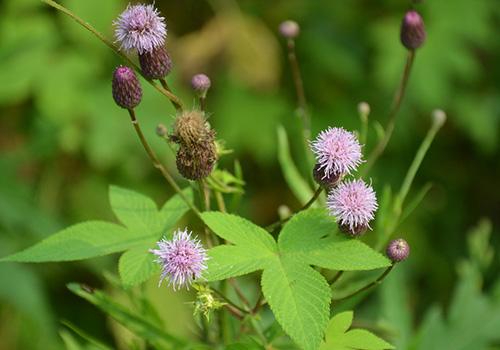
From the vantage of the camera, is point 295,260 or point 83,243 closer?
point 295,260

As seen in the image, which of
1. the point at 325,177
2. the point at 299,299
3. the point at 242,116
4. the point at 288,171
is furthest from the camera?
the point at 242,116

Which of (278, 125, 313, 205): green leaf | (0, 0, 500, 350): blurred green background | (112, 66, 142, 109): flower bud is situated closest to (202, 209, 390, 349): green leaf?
(112, 66, 142, 109): flower bud

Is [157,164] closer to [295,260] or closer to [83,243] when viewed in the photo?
[83,243]

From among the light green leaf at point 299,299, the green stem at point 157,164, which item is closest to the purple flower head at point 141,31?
the green stem at point 157,164

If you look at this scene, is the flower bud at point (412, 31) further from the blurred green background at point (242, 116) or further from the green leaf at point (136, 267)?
the blurred green background at point (242, 116)

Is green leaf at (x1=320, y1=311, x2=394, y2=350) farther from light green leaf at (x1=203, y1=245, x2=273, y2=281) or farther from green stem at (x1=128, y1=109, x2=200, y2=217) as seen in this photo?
green stem at (x1=128, y1=109, x2=200, y2=217)

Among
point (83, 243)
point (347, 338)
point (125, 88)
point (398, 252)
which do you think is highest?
point (125, 88)

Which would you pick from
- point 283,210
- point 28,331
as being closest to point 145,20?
point 283,210

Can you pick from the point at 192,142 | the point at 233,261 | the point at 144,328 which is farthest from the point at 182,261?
the point at 144,328
